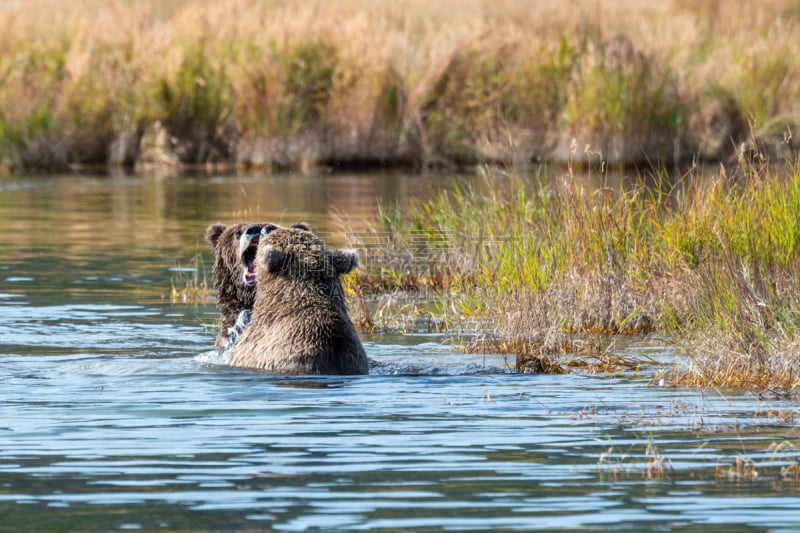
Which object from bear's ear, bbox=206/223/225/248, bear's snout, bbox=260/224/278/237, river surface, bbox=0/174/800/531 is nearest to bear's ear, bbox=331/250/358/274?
bear's snout, bbox=260/224/278/237

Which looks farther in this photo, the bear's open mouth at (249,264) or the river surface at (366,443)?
the bear's open mouth at (249,264)

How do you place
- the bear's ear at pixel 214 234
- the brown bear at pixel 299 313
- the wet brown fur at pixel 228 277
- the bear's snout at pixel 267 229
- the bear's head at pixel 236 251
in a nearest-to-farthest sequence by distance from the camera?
the brown bear at pixel 299 313, the bear's snout at pixel 267 229, the bear's head at pixel 236 251, the wet brown fur at pixel 228 277, the bear's ear at pixel 214 234

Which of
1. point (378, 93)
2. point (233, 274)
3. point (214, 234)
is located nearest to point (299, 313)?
point (233, 274)

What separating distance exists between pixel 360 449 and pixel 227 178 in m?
19.3

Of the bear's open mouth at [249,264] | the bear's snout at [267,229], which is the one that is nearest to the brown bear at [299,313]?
the bear's snout at [267,229]

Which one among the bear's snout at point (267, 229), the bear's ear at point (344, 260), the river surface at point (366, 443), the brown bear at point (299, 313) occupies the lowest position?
the river surface at point (366, 443)

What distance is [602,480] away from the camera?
6.82 m

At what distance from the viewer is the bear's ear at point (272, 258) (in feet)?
31.8

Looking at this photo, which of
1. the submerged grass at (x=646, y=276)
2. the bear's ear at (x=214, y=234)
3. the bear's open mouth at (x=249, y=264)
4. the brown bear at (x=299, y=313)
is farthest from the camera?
the bear's ear at (x=214, y=234)

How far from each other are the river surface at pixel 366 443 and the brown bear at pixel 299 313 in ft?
0.60

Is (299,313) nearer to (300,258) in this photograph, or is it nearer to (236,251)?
(300,258)

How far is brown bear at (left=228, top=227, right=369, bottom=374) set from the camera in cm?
954

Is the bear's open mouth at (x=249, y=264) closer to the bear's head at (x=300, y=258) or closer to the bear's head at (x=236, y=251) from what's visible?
the bear's head at (x=236, y=251)

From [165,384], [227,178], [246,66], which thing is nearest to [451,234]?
[165,384]
